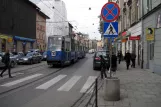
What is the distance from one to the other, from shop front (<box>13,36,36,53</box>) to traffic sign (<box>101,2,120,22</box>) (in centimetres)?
3429

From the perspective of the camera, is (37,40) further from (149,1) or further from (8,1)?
(149,1)

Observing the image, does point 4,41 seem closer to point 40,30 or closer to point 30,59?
point 30,59

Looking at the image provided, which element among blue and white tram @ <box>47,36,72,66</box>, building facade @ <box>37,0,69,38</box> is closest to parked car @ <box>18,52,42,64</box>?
blue and white tram @ <box>47,36,72,66</box>

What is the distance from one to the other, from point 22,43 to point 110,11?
3915 cm

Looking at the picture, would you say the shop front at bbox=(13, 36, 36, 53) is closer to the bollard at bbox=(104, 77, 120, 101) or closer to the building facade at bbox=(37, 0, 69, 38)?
the building facade at bbox=(37, 0, 69, 38)

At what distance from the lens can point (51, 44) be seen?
76.5 feet

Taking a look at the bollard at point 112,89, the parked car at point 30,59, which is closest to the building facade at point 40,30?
the parked car at point 30,59

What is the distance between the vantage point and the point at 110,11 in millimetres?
8047

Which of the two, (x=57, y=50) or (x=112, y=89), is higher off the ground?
(x=57, y=50)

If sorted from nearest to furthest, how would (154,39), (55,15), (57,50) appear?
(154,39)
(57,50)
(55,15)

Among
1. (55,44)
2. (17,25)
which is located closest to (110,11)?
(55,44)

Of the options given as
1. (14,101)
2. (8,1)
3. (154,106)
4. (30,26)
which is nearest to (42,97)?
(14,101)

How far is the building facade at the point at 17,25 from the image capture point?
36438 mm

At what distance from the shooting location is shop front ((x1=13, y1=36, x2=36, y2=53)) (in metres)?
41.8
